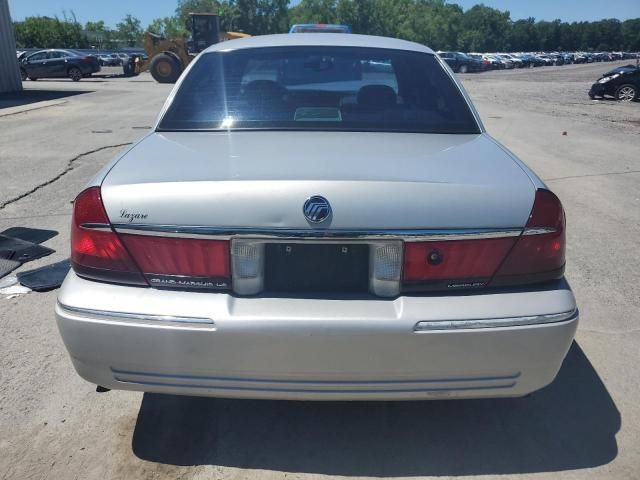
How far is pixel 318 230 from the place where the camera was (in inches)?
81.1

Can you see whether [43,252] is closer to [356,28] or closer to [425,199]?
[425,199]

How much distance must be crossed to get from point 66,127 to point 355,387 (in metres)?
12.5

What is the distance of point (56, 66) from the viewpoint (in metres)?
32.2

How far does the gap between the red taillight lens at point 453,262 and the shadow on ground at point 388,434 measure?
0.83 metres

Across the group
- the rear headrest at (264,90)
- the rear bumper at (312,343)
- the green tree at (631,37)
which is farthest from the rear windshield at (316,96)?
the green tree at (631,37)

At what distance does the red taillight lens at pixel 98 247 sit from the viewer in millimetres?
2189

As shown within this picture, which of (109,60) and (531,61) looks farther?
(531,61)

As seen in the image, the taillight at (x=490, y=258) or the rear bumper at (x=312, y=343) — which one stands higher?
the taillight at (x=490, y=258)

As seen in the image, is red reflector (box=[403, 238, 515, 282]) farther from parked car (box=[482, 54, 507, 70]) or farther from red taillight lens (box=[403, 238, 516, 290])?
parked car (box=[482, 54, 507, 70])

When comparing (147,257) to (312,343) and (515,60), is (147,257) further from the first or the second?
(515,60)

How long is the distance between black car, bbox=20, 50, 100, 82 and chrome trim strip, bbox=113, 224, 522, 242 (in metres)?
34.0

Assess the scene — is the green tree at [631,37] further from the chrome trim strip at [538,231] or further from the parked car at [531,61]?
the chrome trim strip at [538,231]

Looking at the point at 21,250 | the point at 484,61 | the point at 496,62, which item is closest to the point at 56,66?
the point at 21,250

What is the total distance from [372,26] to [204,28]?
240ft
